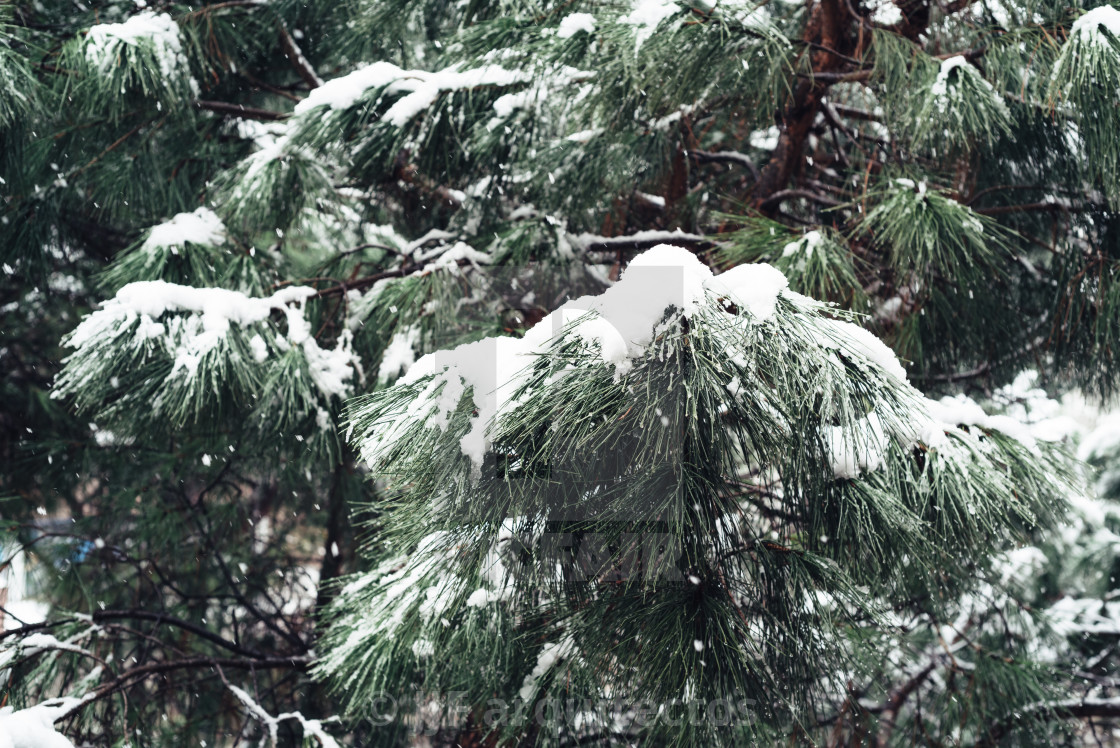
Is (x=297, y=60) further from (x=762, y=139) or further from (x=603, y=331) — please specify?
(x=603, y=331)

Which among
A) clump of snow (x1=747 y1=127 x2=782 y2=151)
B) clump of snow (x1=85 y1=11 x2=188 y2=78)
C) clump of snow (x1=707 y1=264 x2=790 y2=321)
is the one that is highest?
clump of snow (x1=85 y1=11 x2=188 y2=78)

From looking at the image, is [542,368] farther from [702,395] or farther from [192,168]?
[192,168]

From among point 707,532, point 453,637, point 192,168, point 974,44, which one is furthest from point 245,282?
point 974,44

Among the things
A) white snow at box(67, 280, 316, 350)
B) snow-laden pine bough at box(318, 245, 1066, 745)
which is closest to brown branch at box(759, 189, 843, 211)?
snow-laden pine bough at box(318, 245, 1066, 745)

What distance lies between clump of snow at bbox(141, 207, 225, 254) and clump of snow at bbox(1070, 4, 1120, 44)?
1619 millimetres

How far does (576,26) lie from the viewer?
140 centimetres

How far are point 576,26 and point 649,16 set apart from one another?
0.18m

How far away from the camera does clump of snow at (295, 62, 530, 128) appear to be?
4.90ft

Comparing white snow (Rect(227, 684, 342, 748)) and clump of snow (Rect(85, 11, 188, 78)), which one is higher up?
clump of snow (Rect(85, 11, 188, 78))

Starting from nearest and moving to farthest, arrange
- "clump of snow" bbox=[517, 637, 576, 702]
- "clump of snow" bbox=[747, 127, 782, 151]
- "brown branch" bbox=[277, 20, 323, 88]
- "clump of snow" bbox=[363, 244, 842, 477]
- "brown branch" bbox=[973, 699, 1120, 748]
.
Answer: "clump of snow" bbox=[363, 244, 842, 477] < "clump of snow" bbox=[517, 637, 576, 702] < "brown branch" bbox=[973, 699, 1120, 748] < "brown branch" bbox=[277, 20, 323, 88] < "clump of snow" bbox=[747, 127, 782, 151]

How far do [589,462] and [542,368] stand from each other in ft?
0.38

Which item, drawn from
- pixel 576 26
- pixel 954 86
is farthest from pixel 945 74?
pixel 576 26

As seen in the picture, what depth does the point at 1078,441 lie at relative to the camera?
3.25 meters

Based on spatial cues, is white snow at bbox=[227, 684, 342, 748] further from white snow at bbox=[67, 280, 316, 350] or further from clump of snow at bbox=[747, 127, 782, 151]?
clump of snow at bbox=[747, 127, 782, 151]
